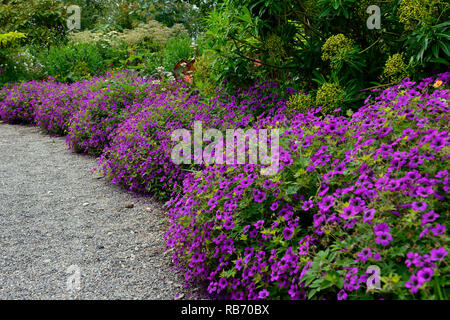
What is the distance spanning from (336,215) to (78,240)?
2.01 meters

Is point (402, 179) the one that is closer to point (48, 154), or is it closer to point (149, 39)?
point (48, 154)

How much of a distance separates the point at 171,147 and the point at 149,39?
6335 millimetres

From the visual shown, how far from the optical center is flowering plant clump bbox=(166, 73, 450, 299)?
154 cm

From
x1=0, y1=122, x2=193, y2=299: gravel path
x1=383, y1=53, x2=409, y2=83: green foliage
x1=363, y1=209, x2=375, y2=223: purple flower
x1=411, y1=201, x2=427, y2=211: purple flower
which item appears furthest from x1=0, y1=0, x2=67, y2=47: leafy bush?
x1=411, y1=201, x2=427, y2=211: purple flower

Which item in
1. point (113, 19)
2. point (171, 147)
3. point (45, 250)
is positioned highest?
point (113, 19)

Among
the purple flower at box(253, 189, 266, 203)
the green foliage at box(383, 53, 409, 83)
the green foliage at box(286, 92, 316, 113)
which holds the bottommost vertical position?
the purple flower at box(253, 189, 266, 203)

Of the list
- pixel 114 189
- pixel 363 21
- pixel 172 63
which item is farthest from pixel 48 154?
pixel 363 21

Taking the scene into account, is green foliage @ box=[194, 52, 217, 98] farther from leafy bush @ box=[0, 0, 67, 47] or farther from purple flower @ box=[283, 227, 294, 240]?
leafy bush @ box=[0, 0, 67, 47]

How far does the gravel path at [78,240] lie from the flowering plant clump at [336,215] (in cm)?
31

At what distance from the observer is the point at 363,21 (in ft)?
11.2

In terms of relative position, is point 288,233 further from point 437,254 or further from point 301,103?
point 301,103

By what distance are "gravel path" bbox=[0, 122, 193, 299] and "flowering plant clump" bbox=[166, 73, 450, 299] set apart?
314mm

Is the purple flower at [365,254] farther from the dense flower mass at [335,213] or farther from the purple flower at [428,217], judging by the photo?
the purple flower at [428,217]

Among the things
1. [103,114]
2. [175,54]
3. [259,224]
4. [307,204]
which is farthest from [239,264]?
[175,54]
